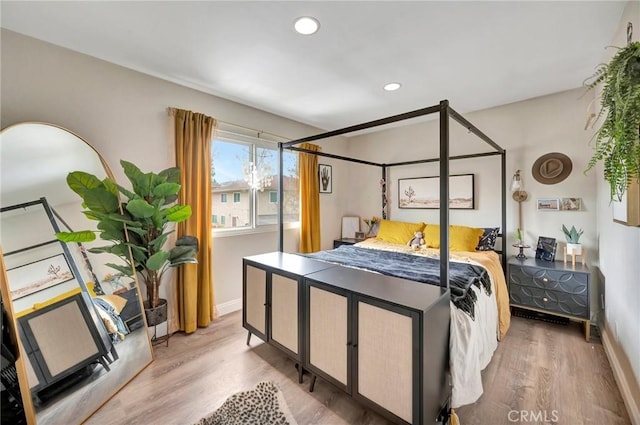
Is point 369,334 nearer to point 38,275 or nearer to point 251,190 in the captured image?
point 38,275

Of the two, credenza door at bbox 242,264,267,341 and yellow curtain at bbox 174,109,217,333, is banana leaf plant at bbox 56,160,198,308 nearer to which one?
yellow curtain at bbox 174,109,217,333

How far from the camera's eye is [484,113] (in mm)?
3373

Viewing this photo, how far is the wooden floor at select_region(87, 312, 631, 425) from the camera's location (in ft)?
5.31

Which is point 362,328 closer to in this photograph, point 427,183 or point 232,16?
point 232,16

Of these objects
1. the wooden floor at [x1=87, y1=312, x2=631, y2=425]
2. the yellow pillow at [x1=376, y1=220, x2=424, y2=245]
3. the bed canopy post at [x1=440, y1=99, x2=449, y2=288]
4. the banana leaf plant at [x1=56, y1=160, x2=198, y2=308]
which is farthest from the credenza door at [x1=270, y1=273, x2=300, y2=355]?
the yellow pillow at [x1=376, y1=220, x2=424, y2=245]

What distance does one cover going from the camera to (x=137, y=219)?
2168 millimetres

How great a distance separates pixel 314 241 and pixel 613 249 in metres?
3.11

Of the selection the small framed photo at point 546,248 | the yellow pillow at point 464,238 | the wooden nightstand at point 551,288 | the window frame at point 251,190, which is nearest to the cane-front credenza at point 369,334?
the window frame at point 251,190

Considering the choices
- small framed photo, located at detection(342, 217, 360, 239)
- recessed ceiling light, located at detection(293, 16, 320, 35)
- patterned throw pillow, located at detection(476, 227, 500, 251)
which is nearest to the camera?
recessed ceiling light, located at detection(293, 16, 320, 35)

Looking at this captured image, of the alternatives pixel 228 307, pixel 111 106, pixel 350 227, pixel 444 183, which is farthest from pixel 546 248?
pixel 111 106

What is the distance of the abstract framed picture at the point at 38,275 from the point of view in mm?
1599

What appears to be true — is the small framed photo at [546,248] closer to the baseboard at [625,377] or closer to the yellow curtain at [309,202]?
the baseboard at [625,377]

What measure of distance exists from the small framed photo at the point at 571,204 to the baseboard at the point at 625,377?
1252 mm

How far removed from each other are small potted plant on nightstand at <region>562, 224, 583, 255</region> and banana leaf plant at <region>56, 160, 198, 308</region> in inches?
149
